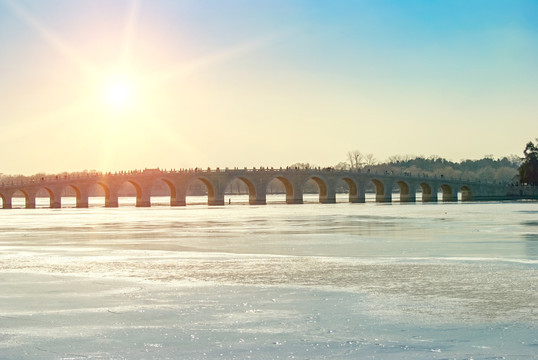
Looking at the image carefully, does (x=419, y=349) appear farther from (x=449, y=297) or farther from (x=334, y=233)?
(x=334, y=233)

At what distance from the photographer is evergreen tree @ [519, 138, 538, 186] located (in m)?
124

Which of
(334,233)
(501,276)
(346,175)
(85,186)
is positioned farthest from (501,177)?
(501,276)

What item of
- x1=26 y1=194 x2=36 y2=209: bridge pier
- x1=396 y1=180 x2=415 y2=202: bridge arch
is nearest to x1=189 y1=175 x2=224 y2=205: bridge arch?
x1=26 y1=194 x2=36 y2=209: bridge pier

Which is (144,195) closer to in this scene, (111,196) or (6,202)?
(111,196)

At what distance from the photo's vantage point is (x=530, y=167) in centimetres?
12456

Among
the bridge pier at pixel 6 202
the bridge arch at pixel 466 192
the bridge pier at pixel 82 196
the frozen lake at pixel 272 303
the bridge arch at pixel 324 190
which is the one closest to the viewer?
the frozen lake at pixel 272 303

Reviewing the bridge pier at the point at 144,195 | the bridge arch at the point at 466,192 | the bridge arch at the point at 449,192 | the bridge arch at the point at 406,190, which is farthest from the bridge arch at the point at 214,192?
the bridge arch at the point at 466,192

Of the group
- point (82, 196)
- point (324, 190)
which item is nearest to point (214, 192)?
point (324, 190)

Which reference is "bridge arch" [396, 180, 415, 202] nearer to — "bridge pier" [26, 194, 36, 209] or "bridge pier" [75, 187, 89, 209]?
"bridge pier" [75, 187, 89, 209]

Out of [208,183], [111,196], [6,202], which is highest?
[208,183]

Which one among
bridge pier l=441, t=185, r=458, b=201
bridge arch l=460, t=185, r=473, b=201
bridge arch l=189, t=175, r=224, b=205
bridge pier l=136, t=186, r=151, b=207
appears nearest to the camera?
bridge pier l=136, t=186, r=151, b=207

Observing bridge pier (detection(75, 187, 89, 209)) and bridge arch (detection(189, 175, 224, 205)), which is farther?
bridge arch (detection(189, 175, 224, 205))

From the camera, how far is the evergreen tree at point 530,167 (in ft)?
408

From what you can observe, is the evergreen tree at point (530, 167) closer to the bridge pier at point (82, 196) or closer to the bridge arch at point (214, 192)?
the bridge arch at point (214, 192)
